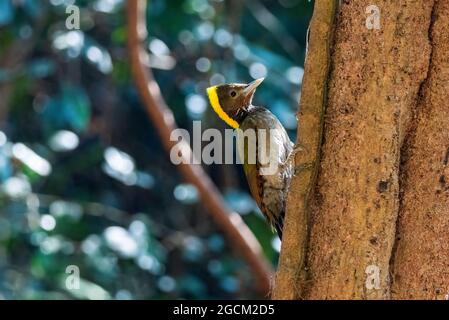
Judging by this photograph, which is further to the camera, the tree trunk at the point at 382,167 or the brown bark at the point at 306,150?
the brown bark at the point at 306,150

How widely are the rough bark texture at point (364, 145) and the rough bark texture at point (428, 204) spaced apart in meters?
0.05

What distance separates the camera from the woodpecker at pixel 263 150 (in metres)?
4.30

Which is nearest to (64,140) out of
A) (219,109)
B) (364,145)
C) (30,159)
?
(30,159)

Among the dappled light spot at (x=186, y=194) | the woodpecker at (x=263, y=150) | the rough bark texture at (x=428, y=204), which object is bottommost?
the dappled light spot at (x=186, y=194)

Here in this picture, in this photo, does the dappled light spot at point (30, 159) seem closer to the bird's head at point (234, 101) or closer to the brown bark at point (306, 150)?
the bird's head at point (234, 101)

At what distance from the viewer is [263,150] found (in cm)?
435

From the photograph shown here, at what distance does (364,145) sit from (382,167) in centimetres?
9

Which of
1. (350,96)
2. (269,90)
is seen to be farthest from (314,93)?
(269,90)

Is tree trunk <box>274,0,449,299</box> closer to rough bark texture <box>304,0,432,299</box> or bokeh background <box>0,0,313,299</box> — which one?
rough bark texture <box>304,0,432,299</box>

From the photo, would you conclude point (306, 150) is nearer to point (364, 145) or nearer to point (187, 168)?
point (364, 145)

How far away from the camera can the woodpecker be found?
4301 millimetres

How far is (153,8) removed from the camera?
618cm

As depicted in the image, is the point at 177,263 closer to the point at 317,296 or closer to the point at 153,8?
the point at 153,8

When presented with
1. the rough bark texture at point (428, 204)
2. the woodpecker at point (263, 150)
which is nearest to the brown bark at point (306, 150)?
the rough bark texture at point (428, 204)
